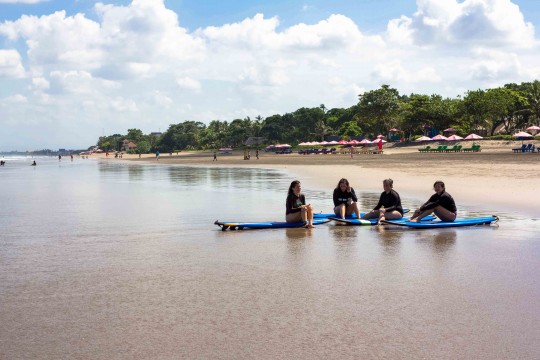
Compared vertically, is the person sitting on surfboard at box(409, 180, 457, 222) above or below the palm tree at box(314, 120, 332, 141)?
below

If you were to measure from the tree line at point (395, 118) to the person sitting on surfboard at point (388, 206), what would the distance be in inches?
3205

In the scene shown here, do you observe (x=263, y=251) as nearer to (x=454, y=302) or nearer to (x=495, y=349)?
(x=454, y=302)

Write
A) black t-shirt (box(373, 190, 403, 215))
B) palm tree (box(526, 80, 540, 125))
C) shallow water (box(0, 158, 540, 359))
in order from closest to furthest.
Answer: shallow water (box(0, 158, 540, 359)) → black t-shirt (box(373, 190, 403, 215)) → palm tree (box(526, 80, 540, 125))

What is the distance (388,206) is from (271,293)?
7.11 metres

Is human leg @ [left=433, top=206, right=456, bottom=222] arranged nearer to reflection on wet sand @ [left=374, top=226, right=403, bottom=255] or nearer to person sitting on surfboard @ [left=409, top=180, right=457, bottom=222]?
person sitting on surfboard @ [left=409, top=180, right=457, bottom=222]

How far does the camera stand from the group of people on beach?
A: 12.9 meters

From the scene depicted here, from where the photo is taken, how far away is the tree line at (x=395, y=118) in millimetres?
90500

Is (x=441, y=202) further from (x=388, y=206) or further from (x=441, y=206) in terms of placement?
(x=388, y=206)

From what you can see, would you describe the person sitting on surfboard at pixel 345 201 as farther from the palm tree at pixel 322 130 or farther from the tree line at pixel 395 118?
the palm tree at pixel 322 130

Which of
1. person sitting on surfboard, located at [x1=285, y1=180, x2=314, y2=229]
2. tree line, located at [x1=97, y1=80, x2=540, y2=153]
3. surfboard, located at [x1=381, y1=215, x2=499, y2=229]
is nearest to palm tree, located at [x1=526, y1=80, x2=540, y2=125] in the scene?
tree line, located at [x1=97, y1=80, x2=540, y2=153]

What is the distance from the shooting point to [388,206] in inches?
529

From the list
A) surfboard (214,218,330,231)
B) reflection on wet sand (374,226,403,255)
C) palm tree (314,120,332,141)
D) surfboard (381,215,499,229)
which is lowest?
reflection on wet sand (374,226,403,255)

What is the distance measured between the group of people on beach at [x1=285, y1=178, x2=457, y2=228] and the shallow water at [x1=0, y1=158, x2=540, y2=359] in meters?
0.58

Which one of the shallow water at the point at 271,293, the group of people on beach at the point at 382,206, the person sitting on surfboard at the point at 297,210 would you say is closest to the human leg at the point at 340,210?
the group of people on beach at the point at 382,206
